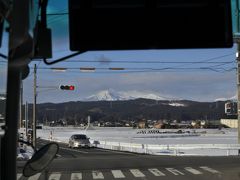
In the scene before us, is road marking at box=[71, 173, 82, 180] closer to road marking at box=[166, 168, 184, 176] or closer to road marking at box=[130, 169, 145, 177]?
road marking at box=[130, 169, 145, 177]

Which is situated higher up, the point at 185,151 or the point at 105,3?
the point at 105,3

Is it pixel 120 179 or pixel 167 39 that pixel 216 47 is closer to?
pixel 167 39

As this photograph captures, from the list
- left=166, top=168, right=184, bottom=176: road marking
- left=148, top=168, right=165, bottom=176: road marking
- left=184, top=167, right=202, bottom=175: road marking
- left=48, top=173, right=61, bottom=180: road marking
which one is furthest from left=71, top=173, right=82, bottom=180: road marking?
left=184, top=167, right=202, bottom=175: road marking

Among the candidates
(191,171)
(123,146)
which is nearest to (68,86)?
(123,146)

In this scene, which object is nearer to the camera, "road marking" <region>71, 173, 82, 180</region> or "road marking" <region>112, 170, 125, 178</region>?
"road marking" <region>71, 173, 82, 180</region>

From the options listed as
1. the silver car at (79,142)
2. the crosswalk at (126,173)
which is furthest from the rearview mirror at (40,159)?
→ the silver car at (79,142)

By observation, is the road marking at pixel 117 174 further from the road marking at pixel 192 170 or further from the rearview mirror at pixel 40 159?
the rearview mirror at pixel 40 159

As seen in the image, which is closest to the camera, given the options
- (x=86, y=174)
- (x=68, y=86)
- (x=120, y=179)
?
(x=120, y=179)

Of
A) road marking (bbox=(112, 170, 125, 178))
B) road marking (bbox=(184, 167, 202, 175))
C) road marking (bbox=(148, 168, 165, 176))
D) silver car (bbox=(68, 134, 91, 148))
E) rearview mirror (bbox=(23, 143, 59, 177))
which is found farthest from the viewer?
silver car (bbox=(68, 134, 91, 148))

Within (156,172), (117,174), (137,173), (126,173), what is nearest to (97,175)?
(117,174)

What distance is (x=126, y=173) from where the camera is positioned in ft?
68.6

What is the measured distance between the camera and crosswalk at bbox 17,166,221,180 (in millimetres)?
19250

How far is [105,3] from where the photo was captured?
4.30m

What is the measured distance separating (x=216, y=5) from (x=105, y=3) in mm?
909
